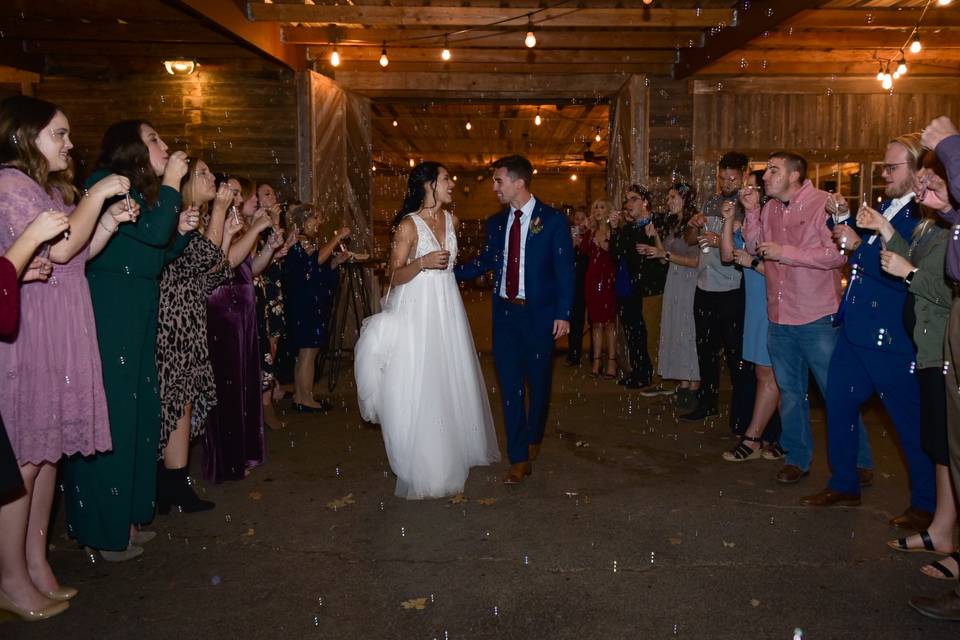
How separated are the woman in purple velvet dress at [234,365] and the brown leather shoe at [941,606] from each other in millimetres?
4048

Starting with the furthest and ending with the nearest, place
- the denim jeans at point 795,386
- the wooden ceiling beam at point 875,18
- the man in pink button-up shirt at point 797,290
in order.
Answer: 1. the wooden ceiling beam at point 875,18
2. the denim jeans at point 795,386
3. the man in pink button-up shirt at point 797,290

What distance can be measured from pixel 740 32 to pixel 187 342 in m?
6.87

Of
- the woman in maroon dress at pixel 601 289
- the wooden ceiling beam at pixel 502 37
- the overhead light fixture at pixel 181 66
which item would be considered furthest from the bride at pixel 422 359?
the overhead light fixture at pixel 181 66

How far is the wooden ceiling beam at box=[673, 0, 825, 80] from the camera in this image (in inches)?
290

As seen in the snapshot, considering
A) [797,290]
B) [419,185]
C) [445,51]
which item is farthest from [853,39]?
[419,185]

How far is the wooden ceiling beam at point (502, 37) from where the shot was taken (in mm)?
9359

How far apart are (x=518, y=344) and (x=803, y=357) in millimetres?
1888

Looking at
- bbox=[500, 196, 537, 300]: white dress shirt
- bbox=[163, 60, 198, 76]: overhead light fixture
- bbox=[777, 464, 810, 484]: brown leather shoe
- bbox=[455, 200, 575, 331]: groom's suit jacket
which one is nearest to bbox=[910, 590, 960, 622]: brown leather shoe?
bbox=[777, 464, 810, 484]: brown leather shoe

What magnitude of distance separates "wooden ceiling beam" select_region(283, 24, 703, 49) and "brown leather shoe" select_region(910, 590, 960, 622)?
768 centimetres

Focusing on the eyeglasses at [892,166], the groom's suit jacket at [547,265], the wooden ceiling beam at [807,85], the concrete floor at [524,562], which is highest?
the wooden ceiling beam at [807,85]

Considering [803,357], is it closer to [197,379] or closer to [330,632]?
[330,632]

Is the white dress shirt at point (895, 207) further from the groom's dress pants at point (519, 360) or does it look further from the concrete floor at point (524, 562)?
the groom's dress pants at point (519, 360)

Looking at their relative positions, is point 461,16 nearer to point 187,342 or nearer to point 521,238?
point 521,238

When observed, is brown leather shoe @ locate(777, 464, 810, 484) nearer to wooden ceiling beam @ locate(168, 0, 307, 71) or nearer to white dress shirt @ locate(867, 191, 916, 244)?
white dress shirt @ locate(867, 191, 916, 244)
